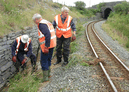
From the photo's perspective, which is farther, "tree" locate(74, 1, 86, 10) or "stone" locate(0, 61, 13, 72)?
"tree" locate(74, 1, 86, 10)

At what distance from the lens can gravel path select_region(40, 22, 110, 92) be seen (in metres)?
2.96

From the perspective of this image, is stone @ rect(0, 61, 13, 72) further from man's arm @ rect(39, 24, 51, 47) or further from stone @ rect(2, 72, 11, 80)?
man's arm @ rect(39, 24, 51, 47)

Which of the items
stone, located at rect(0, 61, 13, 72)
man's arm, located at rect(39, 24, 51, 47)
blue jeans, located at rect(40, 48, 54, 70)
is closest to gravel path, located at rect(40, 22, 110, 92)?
blue jeans, located at rect(40, 48, 54, 70)

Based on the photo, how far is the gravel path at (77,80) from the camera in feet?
9.70

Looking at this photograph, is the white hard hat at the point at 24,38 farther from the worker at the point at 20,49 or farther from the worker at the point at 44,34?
the worker at the point at 44,34

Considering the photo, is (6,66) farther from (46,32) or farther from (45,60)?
(46,32)

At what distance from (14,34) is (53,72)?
2.36 metres

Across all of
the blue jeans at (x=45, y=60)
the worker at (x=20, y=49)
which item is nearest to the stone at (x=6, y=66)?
the worker at (x=20, y=49)

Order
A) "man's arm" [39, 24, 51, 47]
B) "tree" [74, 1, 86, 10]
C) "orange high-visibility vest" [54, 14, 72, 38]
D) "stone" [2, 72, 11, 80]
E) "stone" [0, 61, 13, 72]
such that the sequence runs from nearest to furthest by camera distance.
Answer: "man's arm" [39, 24, 51, 47], "orange high-visibility vest" [54, 14, 72, 38], "stone" [0, 61, 13, 72], "stone" [2, 72, 11, 80], "tree" [74, 1, 86, 10]

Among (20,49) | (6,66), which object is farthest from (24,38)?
(6,66)

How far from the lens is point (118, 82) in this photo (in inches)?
127

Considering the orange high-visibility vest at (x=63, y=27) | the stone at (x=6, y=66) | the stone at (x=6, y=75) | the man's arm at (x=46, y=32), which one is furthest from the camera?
the stone at (x=6, y=75)

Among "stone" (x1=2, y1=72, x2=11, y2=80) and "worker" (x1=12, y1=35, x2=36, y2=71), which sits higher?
"worker" (x1=12, y1=35, x2=36, y2=71)

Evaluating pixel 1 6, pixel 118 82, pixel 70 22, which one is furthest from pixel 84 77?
pixel 1 6
